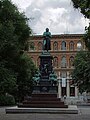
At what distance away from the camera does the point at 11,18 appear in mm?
24609

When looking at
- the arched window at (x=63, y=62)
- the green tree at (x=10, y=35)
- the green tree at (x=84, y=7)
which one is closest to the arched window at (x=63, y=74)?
the arched window at (x=63, y=62)

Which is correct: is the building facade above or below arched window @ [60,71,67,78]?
above

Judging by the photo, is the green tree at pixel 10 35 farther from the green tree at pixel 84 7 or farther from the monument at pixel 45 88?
the green tree at pixel 84 7

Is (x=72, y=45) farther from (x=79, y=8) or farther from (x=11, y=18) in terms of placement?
(x=79, y=8)

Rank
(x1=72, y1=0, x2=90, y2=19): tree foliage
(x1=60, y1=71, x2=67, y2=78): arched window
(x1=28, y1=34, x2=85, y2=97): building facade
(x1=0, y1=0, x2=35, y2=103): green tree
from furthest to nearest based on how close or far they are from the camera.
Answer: (x1=60, y1=71, x2=67, y2=78): arched window, (x1=28, y1=34, x2=85, y2=97): building facade, (x1=0, y1=0, x2=35, y2=103): green tree, (x1=72, y1=0, x2=90, y2=19): tree foliage

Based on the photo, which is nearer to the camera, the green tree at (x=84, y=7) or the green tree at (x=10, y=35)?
the green tree at (x=84, y=7)

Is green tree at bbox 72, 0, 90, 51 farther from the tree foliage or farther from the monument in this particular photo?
the monument

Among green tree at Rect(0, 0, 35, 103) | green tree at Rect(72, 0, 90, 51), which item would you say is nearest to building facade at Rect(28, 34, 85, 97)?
green tree at Rect(0, 0, 35, 103)

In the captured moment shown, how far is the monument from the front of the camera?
31234 millimetres

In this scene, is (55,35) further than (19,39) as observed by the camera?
Yes

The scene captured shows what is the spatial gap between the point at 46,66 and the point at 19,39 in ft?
30.6

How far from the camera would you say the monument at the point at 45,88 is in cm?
3123

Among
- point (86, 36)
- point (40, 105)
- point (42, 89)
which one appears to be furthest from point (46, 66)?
point (86, 36)

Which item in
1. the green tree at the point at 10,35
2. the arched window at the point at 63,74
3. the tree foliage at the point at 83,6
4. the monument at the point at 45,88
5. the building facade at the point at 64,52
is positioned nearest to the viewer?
the tree foliage at the point at 83,6
